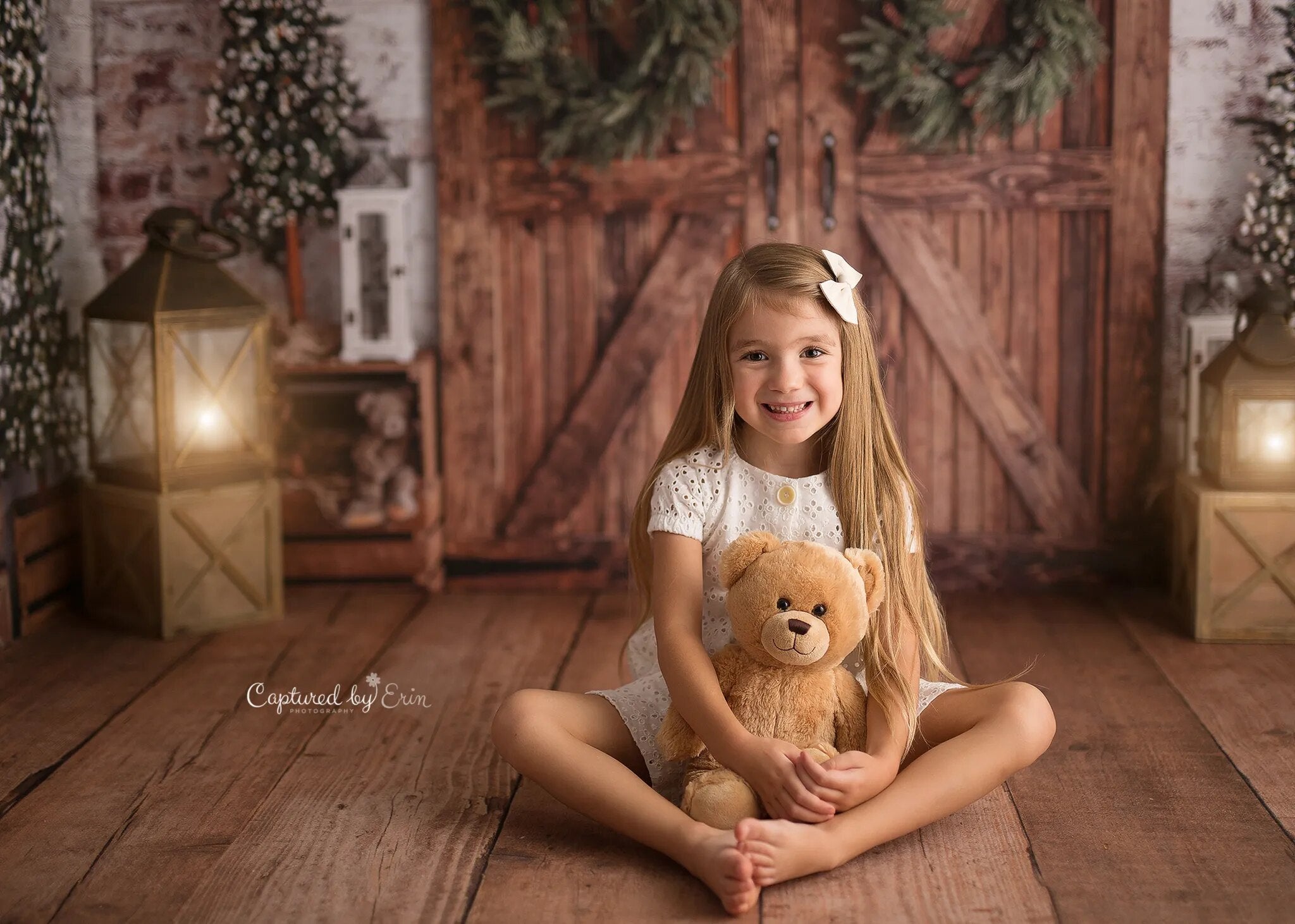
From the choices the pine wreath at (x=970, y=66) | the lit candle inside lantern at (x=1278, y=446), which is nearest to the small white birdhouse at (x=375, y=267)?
the pine wreath at (x=970, y=66)

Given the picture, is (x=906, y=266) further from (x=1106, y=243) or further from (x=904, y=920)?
(x=904, y=920)

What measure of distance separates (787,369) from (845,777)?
2.10 ft

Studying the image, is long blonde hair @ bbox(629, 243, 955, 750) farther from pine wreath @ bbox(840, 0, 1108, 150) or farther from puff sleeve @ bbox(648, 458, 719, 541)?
pine wreath @ bbox(840, 0, 1108, 150)

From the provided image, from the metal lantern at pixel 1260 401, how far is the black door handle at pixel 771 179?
118 centimetres

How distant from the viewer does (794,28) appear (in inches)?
140

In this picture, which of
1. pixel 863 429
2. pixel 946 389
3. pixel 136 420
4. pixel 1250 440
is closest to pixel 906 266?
pixel 946 389

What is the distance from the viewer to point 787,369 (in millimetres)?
2166

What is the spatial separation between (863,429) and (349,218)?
184 centimetres

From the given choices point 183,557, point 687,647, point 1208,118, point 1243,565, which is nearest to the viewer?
point 687,647

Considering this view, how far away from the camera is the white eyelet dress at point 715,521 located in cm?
225

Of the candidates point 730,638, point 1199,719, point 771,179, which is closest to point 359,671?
point 730,638

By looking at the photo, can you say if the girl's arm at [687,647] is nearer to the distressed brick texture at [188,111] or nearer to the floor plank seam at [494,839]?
the floor plank seam at [494,839]

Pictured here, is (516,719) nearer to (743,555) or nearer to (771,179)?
(743,555)

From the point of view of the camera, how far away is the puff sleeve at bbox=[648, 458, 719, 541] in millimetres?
2244
